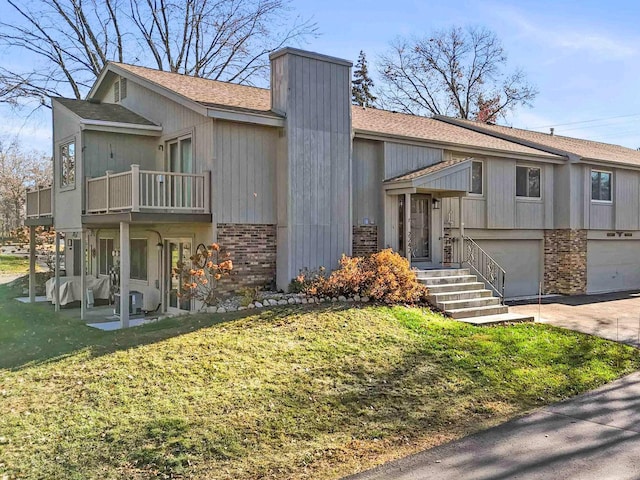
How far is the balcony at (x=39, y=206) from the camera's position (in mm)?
16812

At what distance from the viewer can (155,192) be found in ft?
41.6

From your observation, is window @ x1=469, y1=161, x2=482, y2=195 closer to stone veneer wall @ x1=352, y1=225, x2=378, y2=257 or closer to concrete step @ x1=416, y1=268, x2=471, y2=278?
concrete step @ x1=416, y1=268, x2=471, y2=278

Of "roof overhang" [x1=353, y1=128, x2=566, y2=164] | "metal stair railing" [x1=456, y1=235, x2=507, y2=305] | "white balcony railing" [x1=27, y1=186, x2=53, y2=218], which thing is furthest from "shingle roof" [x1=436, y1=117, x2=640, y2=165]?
"white balcony railing" [x1=27, y1=186, x2=53, y2=218]

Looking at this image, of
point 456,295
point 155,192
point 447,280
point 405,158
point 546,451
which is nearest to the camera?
point 546,451

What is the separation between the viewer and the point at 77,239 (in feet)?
62.0

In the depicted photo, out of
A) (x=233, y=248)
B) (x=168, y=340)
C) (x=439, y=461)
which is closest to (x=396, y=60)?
(x=233, y=248)

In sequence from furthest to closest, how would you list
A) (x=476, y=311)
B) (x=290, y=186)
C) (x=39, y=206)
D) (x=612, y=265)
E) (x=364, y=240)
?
1. (x=612, y=265)
2. (x=39, y=206)
3. (x=364, y=240)
4. (x=290, y=186)
5. (x=476, y=311)

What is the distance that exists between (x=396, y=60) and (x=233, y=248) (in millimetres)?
30084

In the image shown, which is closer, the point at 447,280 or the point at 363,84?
the point at 447,280

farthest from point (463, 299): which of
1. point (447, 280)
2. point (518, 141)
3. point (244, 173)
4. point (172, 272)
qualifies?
point (518, 141)

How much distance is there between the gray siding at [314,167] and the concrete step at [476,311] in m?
3.01

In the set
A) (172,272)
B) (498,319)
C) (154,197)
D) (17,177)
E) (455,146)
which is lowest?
(498,319)

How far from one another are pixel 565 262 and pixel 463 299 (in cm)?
779

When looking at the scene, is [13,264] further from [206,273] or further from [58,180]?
[206,273]
